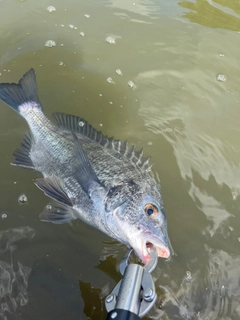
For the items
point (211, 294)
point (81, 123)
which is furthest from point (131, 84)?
point (211, 294)

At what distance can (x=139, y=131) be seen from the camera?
3.43 m

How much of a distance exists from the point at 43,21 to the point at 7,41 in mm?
583

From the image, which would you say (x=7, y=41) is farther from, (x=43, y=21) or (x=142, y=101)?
(x=142, y=101)

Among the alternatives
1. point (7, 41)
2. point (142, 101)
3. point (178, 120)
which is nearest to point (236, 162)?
point (178, 120)

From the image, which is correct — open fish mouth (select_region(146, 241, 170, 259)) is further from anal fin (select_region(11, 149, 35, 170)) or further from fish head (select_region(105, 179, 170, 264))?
anal fin (select_region(11, 149, 35, 170))

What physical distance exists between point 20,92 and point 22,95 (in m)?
0.04

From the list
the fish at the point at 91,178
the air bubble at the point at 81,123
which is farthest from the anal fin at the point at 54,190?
the air bubble at the point at 81,123

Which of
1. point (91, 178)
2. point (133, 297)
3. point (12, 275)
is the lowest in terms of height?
point (12, 275)

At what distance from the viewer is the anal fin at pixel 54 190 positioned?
243 cm

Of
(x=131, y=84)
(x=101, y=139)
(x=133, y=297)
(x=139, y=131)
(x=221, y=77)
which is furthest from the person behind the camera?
(x=221, y=77)

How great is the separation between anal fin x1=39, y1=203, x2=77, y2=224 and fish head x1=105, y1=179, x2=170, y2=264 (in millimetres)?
335

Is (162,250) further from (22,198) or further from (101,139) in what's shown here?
(22,198)

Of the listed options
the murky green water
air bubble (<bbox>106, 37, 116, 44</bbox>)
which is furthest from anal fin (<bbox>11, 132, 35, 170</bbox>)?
air bubble (<bbox>106, 37, 116, 44</bbox>)

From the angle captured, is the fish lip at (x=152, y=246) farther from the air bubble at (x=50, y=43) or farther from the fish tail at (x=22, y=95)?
the air bubble at (x=50, y=43)
